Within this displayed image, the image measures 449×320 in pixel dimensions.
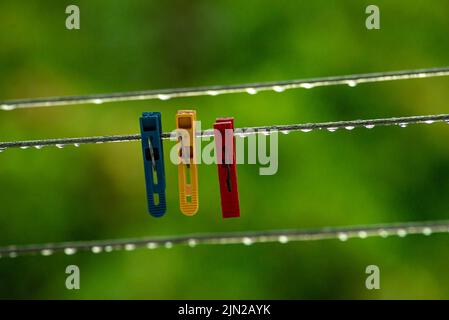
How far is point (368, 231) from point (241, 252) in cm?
122

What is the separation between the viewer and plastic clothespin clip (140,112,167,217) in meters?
1.24

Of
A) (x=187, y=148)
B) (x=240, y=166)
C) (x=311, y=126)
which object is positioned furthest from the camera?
(x=240, y=166)

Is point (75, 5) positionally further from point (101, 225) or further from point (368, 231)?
point (368, 231)

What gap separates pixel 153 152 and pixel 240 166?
1166 millimetres

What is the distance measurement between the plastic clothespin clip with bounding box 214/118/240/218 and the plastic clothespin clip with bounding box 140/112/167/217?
123mm

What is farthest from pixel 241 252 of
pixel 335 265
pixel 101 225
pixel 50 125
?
pixel 50 125

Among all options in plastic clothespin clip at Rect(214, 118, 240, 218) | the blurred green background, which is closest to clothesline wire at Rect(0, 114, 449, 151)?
plastic clothespin clip at Rect(214, 118, 240, 218)

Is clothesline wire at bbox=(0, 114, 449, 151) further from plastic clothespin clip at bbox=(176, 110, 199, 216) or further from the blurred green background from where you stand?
the blurred green background

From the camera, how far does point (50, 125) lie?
247cm

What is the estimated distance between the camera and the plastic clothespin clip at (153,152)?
124cm

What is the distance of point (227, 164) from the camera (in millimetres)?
1293

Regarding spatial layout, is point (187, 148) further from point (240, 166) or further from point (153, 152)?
point (240, 166)

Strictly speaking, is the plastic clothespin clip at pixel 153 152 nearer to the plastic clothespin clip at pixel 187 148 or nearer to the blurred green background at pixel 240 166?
the plastic clothespin clip at pixel 187 148

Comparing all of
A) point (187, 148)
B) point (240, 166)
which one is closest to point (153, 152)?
point (187, 148)
